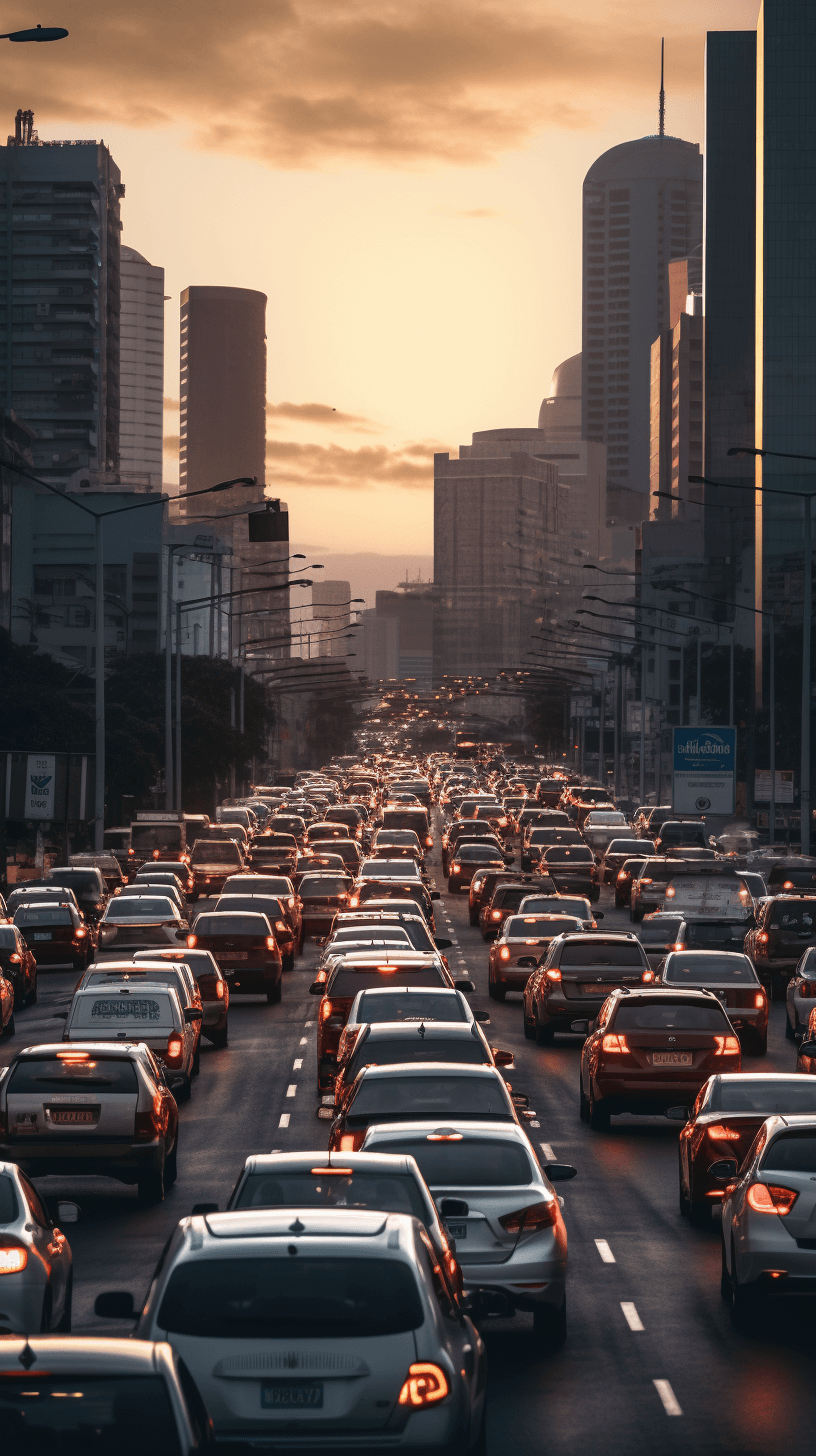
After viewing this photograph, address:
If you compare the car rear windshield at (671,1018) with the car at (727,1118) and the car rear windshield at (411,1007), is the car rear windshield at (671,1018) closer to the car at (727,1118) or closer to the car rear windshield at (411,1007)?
the car rear windshield at (411,1007)

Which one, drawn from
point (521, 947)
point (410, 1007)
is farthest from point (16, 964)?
point (410, 1007)

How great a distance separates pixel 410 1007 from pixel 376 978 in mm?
3802

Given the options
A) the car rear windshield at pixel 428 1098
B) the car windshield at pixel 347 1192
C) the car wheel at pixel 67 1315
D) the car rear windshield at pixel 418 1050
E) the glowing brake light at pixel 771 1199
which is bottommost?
the car wheel at pixel 67 1315

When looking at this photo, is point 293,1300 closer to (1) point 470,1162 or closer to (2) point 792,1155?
(1) point 470,1162

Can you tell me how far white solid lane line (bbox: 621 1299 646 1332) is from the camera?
13.1 meters

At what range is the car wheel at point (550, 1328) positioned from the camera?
1229 centimetres

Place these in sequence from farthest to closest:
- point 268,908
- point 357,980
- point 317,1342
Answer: point 268,908
point 357,980
point 317,1342

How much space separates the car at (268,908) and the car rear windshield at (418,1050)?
18.2 meters

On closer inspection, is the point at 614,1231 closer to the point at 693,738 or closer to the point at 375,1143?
the point at 375,1143

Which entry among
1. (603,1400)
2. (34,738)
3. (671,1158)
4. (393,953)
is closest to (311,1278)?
(603,1400)

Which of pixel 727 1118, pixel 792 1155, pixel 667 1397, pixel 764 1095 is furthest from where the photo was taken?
pixel 764 1095

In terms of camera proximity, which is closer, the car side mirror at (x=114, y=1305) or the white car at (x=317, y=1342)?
the white car at (x=317, y=1342)

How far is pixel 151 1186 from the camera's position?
17.7 m

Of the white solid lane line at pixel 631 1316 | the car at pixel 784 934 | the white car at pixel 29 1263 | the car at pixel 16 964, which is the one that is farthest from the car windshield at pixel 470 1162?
the car at pixel 784 934
